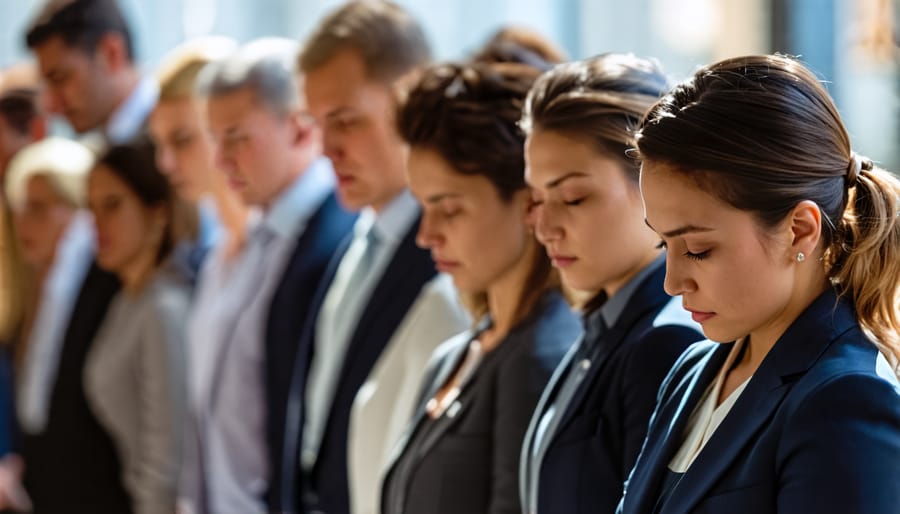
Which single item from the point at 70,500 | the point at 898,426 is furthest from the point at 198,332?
the point at 898,426

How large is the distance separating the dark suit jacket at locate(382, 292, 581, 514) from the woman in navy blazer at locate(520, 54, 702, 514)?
0.38ft

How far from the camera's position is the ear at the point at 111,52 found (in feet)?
16.1

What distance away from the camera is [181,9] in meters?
6.69

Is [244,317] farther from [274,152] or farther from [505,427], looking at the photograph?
[505,427]

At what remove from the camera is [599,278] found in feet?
6.66

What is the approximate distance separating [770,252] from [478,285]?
0.87 meters

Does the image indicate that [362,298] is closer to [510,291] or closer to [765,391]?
[510,291]

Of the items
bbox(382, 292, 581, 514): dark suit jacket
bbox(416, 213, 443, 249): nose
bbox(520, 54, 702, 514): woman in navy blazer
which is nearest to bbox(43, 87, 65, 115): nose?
bbox(416, 213, 443, 249): nose

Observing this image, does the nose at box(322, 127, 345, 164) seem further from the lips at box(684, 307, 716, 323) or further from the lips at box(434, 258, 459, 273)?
the lips at box(684, 307, 716, 323)

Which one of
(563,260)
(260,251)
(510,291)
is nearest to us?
(563,260)

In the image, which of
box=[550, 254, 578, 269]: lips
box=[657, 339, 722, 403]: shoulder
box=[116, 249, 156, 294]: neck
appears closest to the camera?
box=[657, 339, 722, 403]: shoulder

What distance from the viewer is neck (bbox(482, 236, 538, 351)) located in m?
2.38

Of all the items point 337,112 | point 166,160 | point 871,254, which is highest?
point 871,254

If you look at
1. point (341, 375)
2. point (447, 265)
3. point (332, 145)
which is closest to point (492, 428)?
point (447, 265)
